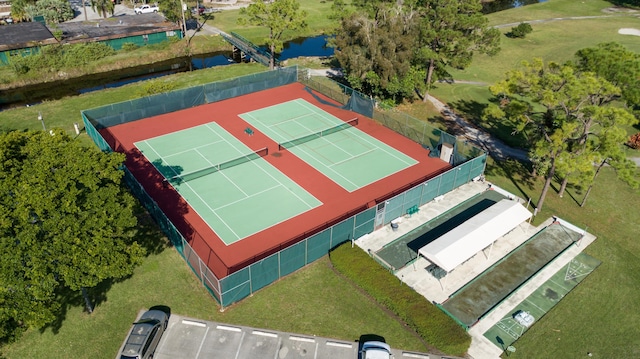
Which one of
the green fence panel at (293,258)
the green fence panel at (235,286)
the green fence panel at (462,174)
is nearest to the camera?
the green fence panel at (235,286)

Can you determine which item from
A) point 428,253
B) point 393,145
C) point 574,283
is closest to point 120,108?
point 393,145

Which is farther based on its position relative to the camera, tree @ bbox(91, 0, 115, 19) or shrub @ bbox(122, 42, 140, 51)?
tree @ bbox(91, 0, 115, 19)

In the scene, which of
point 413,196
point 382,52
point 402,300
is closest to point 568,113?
point 413,196

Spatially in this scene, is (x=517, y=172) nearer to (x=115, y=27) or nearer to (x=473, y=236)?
(x=473, y=236)

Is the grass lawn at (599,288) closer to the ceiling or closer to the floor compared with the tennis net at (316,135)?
closer to the floor

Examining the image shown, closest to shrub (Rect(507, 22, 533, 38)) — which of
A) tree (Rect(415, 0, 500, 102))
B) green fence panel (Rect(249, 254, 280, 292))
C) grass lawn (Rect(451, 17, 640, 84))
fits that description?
grass lawn (Rect(451, 17, 640, 84))

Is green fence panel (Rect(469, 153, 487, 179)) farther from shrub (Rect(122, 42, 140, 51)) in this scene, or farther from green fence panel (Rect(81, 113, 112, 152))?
shrub (Rect(122, 42, 140, 51))

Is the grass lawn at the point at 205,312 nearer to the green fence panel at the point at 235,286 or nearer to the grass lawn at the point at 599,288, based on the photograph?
the green fence panel at the point at 235,286

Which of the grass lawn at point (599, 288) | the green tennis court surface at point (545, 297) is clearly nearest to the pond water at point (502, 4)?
the grass lawn at point (599, 288)

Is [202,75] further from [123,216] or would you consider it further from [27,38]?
[123,216]
